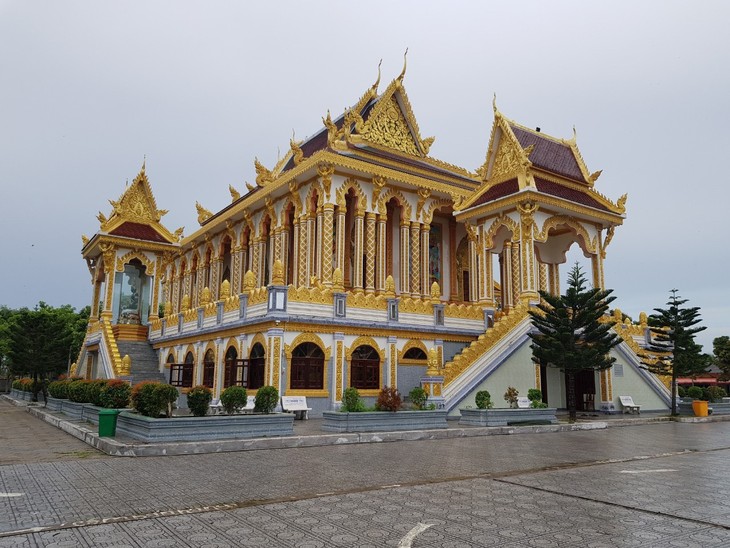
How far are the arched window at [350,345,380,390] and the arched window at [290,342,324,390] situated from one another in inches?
47.7

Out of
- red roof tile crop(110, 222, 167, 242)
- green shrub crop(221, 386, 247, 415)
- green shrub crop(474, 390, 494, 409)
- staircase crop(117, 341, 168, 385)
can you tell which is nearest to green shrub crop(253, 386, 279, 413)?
green shrub crop(221, 386, 247, 415)

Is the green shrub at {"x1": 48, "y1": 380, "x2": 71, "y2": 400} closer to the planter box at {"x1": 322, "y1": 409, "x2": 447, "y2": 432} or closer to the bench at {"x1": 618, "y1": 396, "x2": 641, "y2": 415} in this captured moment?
the planter box at {"x1": 322, "y1": 409, "x2": 447, "y2": 432}

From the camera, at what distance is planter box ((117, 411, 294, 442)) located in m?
11.7

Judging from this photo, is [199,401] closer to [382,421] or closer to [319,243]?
[382,421]

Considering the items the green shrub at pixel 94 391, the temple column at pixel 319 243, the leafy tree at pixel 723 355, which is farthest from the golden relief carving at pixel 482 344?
the leafy tree at pixel 723 355

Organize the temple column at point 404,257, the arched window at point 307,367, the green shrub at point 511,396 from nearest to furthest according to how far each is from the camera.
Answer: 1. the green shrub at point 511,396
2. the arched window at point 307,367
3. the temple column at point 404,257

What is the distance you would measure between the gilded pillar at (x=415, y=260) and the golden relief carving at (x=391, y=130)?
153 inches

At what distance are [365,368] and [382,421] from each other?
18.4 ft

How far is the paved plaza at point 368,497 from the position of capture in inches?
222

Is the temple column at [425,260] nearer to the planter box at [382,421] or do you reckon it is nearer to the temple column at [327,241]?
the temple column at [327,241]

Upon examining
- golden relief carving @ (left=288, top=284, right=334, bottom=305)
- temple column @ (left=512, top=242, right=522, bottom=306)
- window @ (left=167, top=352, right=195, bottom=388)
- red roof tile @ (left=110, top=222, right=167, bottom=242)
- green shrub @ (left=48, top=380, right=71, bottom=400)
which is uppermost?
red roof tile @ (left=110, top=222, right=167, bottom=242)

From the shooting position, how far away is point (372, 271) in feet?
84.6

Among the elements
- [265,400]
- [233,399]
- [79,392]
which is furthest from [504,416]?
[79,392]

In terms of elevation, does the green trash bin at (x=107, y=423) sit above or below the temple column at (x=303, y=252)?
below
